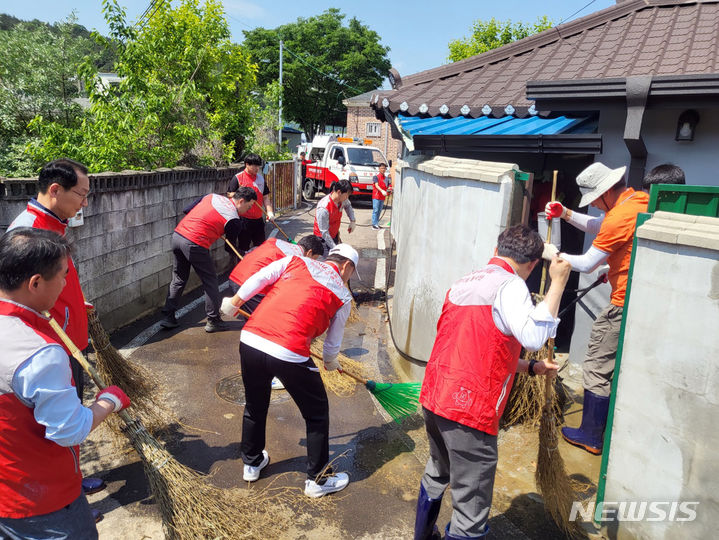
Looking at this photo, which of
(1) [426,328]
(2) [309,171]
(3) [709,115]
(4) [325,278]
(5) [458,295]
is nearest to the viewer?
(5) [458,295]

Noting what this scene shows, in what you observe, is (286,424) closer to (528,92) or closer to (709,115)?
(528,92)

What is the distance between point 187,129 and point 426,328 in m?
5.38

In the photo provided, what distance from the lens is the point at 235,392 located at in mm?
4941

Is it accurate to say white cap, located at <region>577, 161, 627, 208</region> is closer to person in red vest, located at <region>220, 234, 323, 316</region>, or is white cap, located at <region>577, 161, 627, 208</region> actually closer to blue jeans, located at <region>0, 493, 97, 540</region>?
person in red vest, located at <region>220, 234, 323, 316</region>

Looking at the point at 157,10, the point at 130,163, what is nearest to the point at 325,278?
the point at 130,163

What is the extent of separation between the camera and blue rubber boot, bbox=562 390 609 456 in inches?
164

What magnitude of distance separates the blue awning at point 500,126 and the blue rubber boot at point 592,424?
258 centimetres

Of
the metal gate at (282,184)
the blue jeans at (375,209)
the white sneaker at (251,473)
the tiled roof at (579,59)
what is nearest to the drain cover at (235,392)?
the white sneaker at (251,473)

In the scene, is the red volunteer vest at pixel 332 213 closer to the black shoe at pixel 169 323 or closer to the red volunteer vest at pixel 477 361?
the black shoe at pixel 169 323

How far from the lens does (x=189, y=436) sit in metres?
4.20

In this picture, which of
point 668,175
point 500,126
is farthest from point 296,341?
point 500,126

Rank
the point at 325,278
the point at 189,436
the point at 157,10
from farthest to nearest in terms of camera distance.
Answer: the point at 157,10, the point at 189,436, the point at 325,278

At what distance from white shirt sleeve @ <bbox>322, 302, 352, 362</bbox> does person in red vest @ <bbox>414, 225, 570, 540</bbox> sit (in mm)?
870

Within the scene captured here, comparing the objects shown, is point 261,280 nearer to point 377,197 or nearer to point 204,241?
point 204,241
